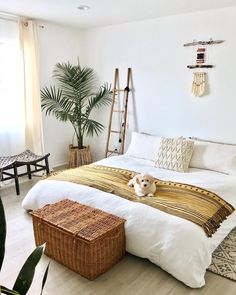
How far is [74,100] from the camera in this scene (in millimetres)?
4656

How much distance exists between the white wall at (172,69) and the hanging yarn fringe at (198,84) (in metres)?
0.08

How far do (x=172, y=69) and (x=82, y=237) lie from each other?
270 centimetres

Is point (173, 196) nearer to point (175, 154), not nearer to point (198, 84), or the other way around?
point (175, 154)

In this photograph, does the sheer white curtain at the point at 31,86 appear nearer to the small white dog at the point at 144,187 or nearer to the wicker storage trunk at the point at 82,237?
the wicker storage trunk at the point at 82,237

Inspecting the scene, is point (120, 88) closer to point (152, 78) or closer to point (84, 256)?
point (152, 78)

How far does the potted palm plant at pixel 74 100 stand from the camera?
4.52 metres

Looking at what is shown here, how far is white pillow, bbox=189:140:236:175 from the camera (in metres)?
3.16

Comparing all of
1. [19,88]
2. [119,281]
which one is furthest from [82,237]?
[19,88]

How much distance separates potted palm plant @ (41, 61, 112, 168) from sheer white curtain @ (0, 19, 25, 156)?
48 centimetres

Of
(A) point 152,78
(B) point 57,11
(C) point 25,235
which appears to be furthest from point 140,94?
(C) point 25,235

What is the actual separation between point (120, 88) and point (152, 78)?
0.60m

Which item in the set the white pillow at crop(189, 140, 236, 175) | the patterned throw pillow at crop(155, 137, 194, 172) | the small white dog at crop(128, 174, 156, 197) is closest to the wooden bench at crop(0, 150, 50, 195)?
the patterned throw pillow at crop(155, 137, 194, 172)

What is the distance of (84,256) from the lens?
81.1 inches

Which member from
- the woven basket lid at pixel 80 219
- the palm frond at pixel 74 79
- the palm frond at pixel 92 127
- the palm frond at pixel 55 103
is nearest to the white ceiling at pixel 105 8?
the palm frond at pixel 74 79
